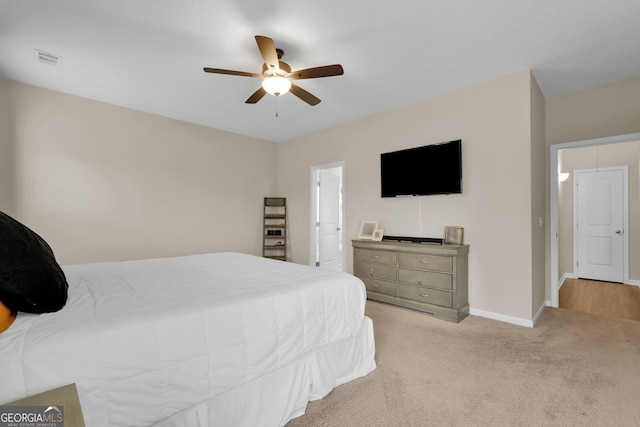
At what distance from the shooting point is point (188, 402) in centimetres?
125

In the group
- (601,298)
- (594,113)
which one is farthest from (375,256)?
(601,298)

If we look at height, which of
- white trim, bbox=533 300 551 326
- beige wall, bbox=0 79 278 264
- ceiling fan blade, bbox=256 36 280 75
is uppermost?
ceiling fan blade, bbox=256 36 280 75

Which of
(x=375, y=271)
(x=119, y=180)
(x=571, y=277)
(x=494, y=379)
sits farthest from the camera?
(x=571, y=277)

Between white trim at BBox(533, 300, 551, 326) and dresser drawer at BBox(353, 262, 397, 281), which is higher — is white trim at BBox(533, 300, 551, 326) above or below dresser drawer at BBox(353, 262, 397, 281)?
below

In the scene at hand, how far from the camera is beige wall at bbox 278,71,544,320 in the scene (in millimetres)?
3027

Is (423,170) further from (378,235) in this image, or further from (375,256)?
(375,256)

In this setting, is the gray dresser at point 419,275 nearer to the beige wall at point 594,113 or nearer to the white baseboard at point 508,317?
the white baseboard at point 508,317

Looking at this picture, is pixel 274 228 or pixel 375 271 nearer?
pixel 375 271

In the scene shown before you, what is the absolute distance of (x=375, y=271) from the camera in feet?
12.5

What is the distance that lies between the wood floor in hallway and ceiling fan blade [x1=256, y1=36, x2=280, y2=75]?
443 cm

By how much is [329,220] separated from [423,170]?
7.90ft

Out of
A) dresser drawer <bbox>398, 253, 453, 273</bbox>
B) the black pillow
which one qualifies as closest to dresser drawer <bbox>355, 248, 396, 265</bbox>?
dresser drawer <bbox>398, 253, 453, 273</bbox>

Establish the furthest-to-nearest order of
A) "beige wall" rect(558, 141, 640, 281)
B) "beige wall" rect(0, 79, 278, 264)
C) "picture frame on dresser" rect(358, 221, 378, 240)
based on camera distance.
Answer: "beige wall" rect(558, 141, 640, 281)
"picture frame on dresser" rect(358, 221, 378, 240)
"beige wall" rect(0, 79, 278, 264)

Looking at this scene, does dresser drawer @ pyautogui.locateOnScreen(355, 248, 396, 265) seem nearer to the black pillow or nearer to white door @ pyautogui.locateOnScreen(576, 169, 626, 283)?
the black pillow
